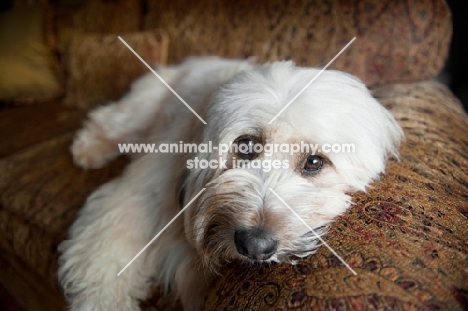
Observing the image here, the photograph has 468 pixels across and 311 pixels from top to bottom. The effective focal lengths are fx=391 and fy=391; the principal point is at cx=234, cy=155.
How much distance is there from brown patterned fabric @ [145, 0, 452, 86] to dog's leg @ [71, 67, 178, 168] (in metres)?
0.39

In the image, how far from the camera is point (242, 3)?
2107 millimetres

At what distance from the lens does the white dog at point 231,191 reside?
106cm

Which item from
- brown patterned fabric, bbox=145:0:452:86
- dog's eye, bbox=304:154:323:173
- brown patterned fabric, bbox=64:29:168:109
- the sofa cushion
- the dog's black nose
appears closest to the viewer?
the dog's black nose

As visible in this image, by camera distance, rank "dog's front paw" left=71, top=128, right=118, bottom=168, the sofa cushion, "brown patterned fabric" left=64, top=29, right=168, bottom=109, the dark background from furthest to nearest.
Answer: the sofa cushion, "brown patterned fabric" left=64, top=29, right=168, bottom=109, the dark background, "dog's front paw" left=71, top=128, right=118, bottom=168

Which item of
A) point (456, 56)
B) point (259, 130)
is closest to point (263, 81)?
point (259, 130)

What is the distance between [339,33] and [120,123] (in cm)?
119

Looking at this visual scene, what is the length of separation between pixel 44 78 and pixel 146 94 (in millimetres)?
1168

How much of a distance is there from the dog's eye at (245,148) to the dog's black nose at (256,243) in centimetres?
30

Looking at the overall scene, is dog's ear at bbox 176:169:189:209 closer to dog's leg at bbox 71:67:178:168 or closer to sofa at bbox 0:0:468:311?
sofa at bbox 0:0:468:311

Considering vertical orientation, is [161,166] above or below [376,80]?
below

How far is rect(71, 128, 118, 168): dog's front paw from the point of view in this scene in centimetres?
191

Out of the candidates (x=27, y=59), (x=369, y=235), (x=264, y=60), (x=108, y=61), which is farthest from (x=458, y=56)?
(x=27, y=59)

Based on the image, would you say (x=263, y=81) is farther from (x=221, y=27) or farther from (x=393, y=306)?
(x=221, y=27)

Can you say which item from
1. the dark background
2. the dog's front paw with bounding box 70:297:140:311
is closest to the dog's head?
the dog's front paw with bounding box 70:297:140:311
